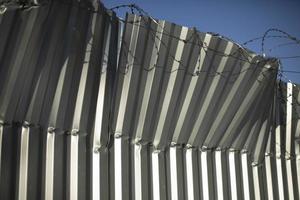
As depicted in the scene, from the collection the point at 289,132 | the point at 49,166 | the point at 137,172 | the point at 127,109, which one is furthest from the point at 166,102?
the point at 289,132

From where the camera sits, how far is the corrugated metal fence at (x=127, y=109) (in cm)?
315

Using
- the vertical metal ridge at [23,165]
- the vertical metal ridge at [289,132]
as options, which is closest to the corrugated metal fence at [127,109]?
the vertical metal ridge at [23,165]

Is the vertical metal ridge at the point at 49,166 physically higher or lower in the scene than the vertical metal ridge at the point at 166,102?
lower

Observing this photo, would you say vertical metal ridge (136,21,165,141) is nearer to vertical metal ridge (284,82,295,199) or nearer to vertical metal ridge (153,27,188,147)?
vertical metal ridge (153,27,188,147)

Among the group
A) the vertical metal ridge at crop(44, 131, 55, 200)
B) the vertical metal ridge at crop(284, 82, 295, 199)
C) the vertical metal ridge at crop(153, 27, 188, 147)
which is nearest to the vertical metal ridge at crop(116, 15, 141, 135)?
the vertical metal ridge at crop(153, 27, 188, 147)

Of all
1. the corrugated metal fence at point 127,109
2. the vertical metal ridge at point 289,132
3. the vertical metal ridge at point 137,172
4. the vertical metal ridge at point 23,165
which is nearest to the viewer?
the vertical metal ridge at point 23,165

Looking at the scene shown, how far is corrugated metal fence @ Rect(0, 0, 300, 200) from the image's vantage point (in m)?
3.15

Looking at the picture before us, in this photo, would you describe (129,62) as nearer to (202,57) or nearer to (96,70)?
(96,70)

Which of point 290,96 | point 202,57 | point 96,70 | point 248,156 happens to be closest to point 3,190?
point 96,70

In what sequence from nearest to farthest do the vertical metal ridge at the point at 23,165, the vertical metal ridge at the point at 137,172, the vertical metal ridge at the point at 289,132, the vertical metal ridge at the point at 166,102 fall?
the vertical metal ridge at the point at 23,165 < the vertical metal ridge at the point at 137,172 < the vertical metal ridge at the point at 166,102 < the vertical metal ridge at the point at 289,132

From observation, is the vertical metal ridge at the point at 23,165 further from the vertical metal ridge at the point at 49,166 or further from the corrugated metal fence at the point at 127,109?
the vertical metal ridge at the point at 49,166

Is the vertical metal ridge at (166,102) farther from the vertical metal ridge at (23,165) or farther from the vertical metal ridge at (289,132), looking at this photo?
the vertical metal ridge at (289,132)

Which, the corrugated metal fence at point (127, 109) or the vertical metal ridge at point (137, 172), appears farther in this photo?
the vertical metal ridge at point (137, 172)

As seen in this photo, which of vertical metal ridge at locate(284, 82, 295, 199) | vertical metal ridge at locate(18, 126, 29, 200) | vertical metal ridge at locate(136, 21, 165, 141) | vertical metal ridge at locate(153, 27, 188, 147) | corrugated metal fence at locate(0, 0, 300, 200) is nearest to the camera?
vertical metal ridge at locate(18, 126, 29, 200)
